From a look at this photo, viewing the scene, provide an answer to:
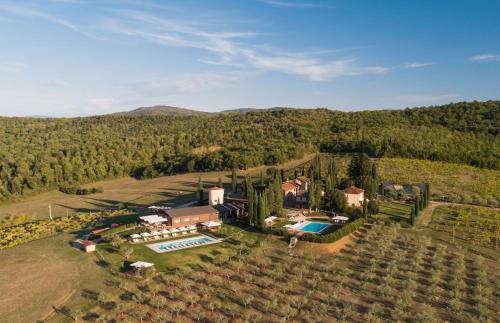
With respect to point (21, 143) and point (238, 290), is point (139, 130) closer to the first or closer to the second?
point (21, 143)

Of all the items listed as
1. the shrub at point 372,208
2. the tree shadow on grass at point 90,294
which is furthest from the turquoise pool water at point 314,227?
the tree shadow on grass at point 90,294

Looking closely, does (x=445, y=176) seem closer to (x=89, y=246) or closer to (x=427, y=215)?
(x=427, y=215)

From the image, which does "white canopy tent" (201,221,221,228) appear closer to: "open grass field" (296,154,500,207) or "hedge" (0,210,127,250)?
"hedge" (0,210,127,250)

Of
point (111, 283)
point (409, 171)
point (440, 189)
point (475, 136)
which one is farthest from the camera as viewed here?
point (475, 136)

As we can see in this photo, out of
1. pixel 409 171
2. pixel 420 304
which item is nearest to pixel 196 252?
pixel 420 304

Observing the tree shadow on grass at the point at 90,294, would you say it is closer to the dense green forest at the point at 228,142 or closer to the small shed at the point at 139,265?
the small shed at the point at 139,265

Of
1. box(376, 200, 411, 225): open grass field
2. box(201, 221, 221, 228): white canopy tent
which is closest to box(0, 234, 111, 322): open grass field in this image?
box(201, 221, 221, 228): white canopy tent
